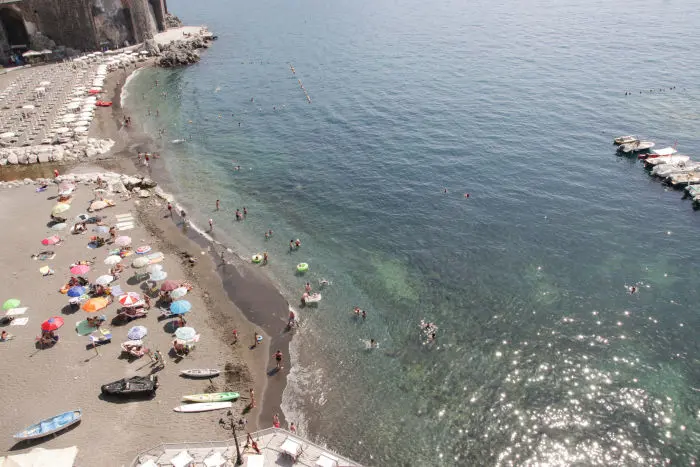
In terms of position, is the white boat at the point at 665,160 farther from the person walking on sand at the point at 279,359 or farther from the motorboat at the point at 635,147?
the person walking on sand at the point at 279,359

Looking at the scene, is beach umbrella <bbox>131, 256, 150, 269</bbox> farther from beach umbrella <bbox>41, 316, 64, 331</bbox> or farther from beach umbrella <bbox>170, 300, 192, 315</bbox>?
beach umbrella <bbox>41, 316, 64, 331</bbox>

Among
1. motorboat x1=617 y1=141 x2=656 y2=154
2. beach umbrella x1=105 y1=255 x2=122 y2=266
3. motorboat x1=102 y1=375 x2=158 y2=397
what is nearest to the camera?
motorboat x1=102 y1=375 x2=158 y2=397

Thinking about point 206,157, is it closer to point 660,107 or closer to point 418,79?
point 418,79

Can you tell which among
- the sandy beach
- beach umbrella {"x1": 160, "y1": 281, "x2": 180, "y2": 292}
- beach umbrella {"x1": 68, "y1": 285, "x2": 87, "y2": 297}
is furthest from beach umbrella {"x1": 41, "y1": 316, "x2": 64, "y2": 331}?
beach umbrella {"x1": 160, "y1": 281, "x2": 180, "y2": 292}

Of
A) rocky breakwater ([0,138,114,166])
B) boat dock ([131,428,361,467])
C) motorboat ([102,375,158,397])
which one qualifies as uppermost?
rocky breakwater ([0,138,114,166])

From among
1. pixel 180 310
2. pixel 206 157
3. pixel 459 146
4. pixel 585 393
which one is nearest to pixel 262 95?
pixel 206 157
